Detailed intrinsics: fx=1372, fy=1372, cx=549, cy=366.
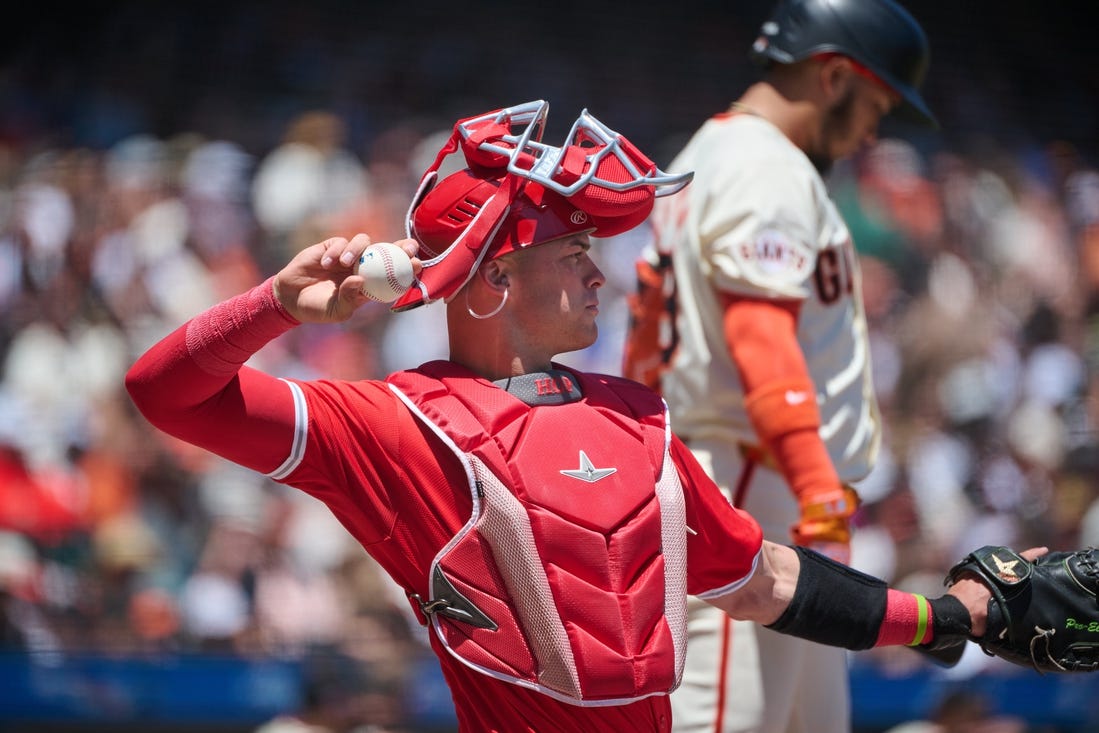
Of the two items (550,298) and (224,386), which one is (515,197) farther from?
(224,386)

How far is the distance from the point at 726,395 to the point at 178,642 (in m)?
2.47

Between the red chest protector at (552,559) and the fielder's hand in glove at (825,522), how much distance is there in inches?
26.1

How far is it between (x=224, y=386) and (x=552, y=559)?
0.43 m

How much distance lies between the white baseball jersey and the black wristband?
0.63 m

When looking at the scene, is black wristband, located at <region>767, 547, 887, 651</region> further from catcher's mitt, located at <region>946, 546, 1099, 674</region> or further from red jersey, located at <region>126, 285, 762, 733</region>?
red jersey, located at <region>126, 285, 762, 733</region>

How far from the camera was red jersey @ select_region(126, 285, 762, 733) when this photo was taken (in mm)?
1601

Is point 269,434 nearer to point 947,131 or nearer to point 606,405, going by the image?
point 606,405

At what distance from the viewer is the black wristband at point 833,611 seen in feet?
6.21

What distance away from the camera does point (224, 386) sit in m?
1.58

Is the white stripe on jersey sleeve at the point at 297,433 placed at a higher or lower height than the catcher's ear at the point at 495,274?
lower

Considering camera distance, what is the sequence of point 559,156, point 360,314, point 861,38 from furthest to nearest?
point 360,314 → point 861,38 → point 559,156

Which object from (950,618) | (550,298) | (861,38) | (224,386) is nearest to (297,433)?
(224,386)

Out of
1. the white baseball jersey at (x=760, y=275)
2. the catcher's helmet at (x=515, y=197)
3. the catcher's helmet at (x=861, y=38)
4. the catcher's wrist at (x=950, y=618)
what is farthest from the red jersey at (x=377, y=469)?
the catcher's helmet at (x=861, y=38)

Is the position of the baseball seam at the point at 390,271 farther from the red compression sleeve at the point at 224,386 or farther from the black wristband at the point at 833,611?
the black wristband at the point at 833,611
